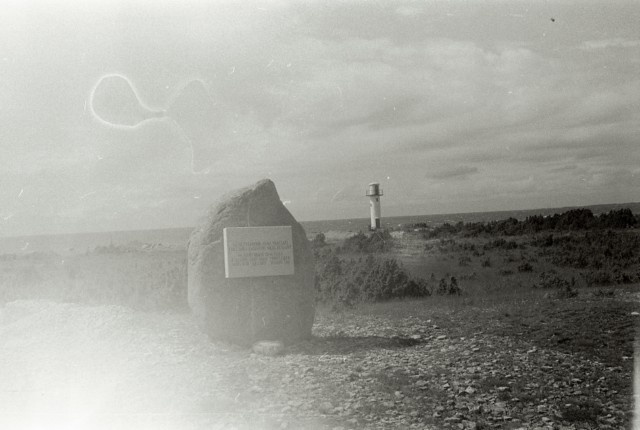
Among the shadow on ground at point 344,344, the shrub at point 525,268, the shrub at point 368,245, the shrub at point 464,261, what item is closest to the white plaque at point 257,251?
the shadow on ground at point 344,344

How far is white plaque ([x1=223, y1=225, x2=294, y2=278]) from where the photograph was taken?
9.99 metres

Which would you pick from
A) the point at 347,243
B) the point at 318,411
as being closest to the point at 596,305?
the point at 318,411

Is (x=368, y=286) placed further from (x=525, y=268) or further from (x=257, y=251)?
(x=525, y=268)

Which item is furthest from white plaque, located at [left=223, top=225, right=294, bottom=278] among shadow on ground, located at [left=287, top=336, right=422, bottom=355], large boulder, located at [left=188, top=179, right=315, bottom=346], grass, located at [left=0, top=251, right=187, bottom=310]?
grass, located at [left=0, top=251, right=187, bottom=310]

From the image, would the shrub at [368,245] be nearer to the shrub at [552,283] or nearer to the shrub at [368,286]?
the shrub at [368,286]

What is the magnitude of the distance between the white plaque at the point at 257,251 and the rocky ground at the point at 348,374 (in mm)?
1400

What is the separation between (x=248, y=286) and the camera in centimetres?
1010

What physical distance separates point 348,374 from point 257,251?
3.12 m

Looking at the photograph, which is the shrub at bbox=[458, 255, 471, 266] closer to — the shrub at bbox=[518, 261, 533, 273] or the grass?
the shrub at bbox=[518, 261, 533, 273]

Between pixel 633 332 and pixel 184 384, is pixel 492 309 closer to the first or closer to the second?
pixel 633 332

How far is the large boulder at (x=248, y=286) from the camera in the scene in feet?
32.8

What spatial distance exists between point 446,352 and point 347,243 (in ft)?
72.7

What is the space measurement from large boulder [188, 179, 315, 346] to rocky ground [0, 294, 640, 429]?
0.49 m

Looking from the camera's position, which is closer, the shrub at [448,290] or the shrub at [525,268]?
the shrub at [448,290]
